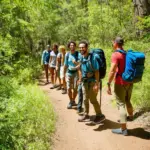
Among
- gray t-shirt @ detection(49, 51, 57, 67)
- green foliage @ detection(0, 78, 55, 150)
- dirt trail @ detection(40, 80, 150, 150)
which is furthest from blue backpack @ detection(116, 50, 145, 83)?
gray t-shirt @ detection(49, 51, 57, 67)

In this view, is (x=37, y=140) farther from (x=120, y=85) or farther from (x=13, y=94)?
(x=120, y=85)

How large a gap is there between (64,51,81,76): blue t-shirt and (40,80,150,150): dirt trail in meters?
1.37

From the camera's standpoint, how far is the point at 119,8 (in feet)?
51.9

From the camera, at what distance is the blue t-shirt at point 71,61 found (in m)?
8.09

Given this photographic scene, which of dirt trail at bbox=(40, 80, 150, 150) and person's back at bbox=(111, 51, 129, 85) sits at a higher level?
person's back at bbox=(111, 51, 129, 85)

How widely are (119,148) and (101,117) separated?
1523mm

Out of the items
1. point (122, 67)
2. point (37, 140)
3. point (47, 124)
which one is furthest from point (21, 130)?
point (122, 67)

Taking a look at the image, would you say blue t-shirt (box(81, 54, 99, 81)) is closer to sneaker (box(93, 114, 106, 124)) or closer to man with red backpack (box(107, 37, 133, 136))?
man with red backpack (box(107, 37, 133, 136))

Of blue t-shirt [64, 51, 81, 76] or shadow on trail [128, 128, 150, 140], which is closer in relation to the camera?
shadow on trail [128, 128, 150, 140]

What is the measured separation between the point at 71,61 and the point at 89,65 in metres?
1.78

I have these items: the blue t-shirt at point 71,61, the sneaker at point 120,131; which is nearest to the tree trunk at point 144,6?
the blue t-shirt at point 71,61

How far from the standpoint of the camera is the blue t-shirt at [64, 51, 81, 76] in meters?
8.09

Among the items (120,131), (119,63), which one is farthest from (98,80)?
(120,131)

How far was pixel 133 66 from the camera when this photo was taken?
18.9ft
